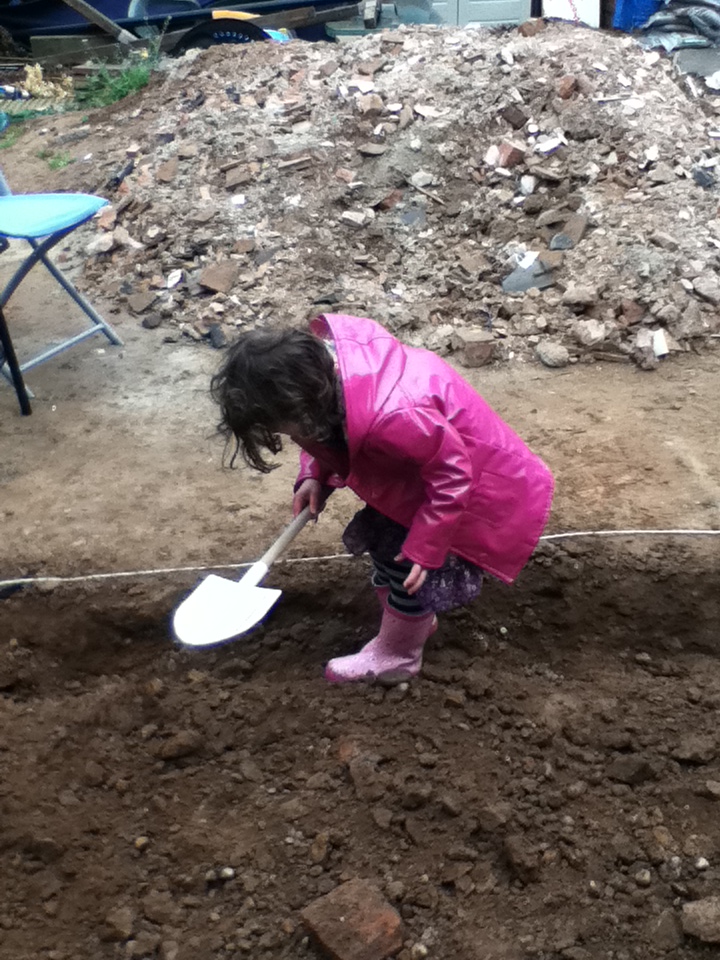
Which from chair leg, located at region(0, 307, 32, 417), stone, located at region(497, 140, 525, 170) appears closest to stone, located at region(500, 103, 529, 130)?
stone, located at region(497, 140, 525, 170)

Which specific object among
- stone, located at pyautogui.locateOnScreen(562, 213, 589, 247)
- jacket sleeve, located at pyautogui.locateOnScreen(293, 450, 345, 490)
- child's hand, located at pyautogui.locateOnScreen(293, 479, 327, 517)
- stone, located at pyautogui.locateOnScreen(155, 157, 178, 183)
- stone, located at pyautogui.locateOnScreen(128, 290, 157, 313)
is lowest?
stone, located at pyautogui.locateOnScreen(128, 290, 157, 313)

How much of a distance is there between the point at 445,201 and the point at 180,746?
14.0 feet

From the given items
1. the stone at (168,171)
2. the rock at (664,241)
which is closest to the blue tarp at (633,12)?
the rock at (664,241)

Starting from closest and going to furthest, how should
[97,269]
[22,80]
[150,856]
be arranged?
[150,856] < [97,269] < [22,80]

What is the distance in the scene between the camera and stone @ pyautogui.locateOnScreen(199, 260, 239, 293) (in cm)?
565

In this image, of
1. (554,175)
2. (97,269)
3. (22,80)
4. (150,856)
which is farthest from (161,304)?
(22,80)

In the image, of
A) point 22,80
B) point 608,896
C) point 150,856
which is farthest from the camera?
point 22,80

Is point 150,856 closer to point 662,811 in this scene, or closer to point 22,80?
point 662,811

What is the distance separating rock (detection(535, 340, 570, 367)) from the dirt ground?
0.81m

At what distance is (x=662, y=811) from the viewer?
8.16 feet

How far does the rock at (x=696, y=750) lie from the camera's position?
8.66 feet

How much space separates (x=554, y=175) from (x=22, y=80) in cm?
725

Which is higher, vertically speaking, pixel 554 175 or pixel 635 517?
pixel 554 175

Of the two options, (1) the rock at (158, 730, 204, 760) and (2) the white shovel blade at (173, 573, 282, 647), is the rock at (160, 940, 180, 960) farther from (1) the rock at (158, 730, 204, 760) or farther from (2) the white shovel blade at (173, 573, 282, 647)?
(2) the white shovel blade at (173, 573, 282, 647)
